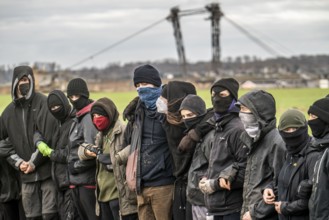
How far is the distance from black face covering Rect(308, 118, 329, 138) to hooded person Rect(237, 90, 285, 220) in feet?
1.84

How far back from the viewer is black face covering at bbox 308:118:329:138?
575cm

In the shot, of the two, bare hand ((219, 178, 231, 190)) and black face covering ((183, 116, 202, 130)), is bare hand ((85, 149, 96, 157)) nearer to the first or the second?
black face covering ((183, 116, 202, 130))

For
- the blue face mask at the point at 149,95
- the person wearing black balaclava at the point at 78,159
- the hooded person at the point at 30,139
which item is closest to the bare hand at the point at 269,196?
the blue face mask at the point at 149,95

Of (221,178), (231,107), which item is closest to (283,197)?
(221,178)

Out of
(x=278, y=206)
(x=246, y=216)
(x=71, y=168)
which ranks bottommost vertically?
(x=246, y=216)

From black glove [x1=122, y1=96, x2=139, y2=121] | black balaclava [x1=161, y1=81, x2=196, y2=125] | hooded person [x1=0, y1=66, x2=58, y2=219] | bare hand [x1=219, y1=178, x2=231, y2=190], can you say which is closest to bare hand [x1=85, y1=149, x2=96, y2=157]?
black glove [x1=122, y1=96, x2=139, y2=121]

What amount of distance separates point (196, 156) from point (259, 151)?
3.31ft

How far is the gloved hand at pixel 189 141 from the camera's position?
722 centimetres

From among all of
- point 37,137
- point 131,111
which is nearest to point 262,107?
point 131,111

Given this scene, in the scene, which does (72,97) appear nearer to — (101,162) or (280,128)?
(101,162)

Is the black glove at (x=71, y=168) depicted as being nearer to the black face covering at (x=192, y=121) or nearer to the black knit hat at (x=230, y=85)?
the black face covering at (x=192, y=121)

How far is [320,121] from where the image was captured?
5742 mm

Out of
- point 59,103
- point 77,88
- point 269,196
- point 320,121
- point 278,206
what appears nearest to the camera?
point 320,121

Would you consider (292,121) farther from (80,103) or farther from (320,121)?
(80,103)
